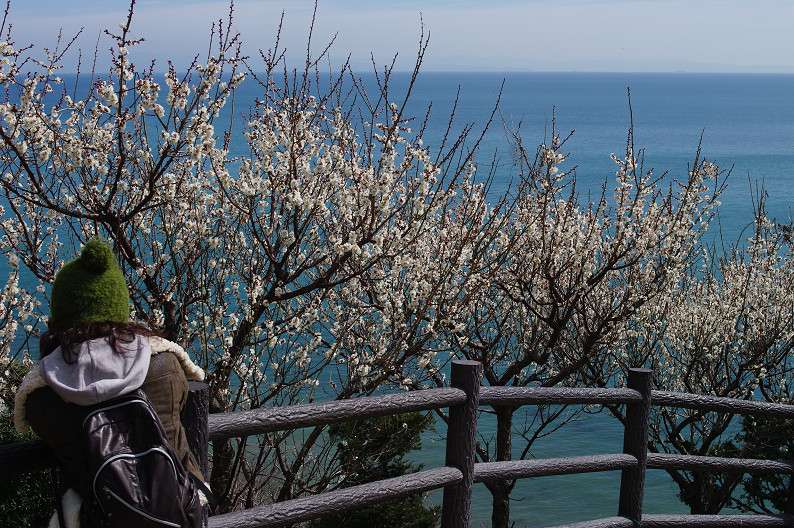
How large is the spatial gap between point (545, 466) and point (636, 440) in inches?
23.4

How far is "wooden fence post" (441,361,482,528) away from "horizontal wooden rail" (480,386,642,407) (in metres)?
0.09

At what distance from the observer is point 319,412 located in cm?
294

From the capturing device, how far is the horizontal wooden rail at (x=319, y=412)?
8.84 feet

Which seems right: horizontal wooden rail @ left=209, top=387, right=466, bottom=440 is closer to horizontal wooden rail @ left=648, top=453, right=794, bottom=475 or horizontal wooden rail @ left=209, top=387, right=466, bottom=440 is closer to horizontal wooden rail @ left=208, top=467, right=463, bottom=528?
horizontal wooden rail @ left=208, top=467, right=463, bottom=528

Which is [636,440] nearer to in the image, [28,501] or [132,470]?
[132,470]

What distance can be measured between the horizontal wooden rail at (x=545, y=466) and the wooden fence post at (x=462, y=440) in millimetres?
122

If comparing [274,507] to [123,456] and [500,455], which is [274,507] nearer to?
[123,456]

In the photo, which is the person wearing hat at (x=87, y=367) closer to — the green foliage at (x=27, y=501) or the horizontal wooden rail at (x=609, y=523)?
the horizontal wooden rail at (x=609, y=523)

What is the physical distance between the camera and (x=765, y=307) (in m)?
11.2

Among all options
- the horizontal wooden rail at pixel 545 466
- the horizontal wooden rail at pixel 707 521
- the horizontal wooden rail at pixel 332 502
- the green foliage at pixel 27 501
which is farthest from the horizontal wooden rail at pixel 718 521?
the green foliage at pixel 27 501

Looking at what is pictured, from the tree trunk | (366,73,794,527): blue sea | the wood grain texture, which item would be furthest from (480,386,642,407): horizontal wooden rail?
the tree trunk

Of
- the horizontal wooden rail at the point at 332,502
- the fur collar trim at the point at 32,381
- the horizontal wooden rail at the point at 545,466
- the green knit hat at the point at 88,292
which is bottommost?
the horizontal wooden rail at the point at 545,466

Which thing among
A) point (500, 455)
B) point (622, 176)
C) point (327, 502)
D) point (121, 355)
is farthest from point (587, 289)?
point (121, 355)

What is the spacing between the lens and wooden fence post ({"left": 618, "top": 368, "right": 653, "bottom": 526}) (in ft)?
13.3
